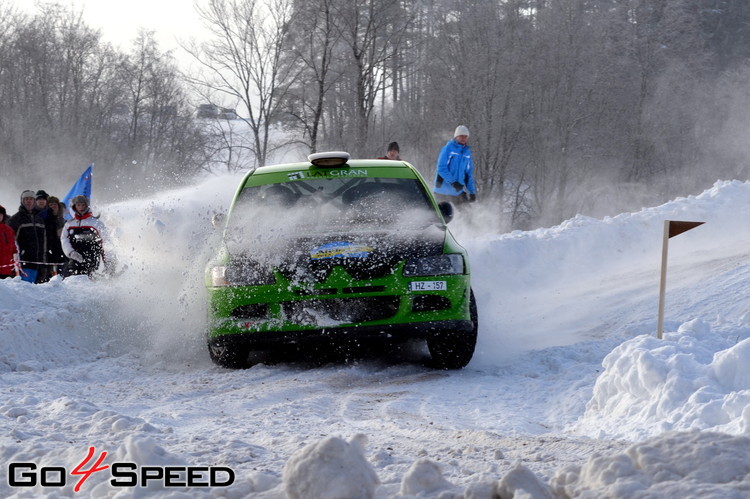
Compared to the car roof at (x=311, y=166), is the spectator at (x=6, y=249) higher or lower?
lower

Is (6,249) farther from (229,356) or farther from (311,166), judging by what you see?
(229,356)

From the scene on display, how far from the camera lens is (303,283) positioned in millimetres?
7062

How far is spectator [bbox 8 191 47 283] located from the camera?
528 inches

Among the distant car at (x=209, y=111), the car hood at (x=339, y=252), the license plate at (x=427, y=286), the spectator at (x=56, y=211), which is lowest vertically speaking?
the license plate at (x=427, y=286)

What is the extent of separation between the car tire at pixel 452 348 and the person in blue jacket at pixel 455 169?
289 inches

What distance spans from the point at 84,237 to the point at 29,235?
1.45 meters

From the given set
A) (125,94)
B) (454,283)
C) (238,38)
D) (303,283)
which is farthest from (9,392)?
(125,94)

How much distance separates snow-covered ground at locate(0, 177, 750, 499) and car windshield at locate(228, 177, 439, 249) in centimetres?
79

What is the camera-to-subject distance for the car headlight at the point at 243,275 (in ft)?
23.5

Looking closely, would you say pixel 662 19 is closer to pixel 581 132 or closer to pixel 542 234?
pixel 581 132

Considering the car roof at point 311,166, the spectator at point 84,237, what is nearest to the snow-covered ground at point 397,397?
the spectator at point 84,237

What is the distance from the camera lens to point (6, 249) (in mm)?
12383

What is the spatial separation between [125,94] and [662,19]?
3046 cm

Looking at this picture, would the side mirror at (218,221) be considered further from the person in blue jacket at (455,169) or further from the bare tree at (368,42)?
the bare tree at (368,42)
